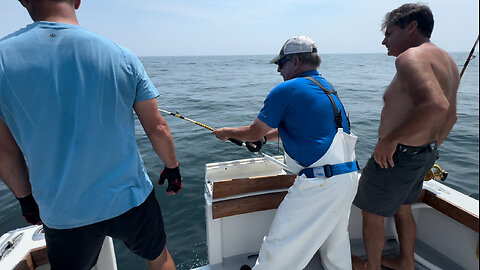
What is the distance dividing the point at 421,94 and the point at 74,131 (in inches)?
71.2

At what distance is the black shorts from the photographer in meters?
1.48

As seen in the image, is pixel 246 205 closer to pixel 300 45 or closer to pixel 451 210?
pixel 300 45

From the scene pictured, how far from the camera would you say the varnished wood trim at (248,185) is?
7.10 ft

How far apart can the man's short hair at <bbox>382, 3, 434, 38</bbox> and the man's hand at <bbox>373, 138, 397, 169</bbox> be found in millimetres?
812

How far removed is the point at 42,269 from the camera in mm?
2090

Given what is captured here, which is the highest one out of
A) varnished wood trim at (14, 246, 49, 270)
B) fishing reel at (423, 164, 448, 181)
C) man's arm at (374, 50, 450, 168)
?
man's arm at (374, 50, 450, 168)

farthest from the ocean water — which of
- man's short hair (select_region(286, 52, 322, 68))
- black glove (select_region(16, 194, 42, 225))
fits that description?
black glove (select_region(16, 194, 42, 225))

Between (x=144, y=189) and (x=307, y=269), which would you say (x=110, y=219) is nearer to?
(x=144, y=189)

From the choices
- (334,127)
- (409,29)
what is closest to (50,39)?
(334,127)

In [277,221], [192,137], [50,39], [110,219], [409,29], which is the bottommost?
[192,137]

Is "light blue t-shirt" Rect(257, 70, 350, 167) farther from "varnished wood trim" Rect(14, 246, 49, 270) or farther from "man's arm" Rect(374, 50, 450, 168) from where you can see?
"varnished wood trim" Rect(14, 246, 49, 270)

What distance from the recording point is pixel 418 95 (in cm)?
153

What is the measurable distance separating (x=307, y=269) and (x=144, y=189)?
1.67 meters

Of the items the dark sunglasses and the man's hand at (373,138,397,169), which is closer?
the man's hand at (373,138,397,169)
